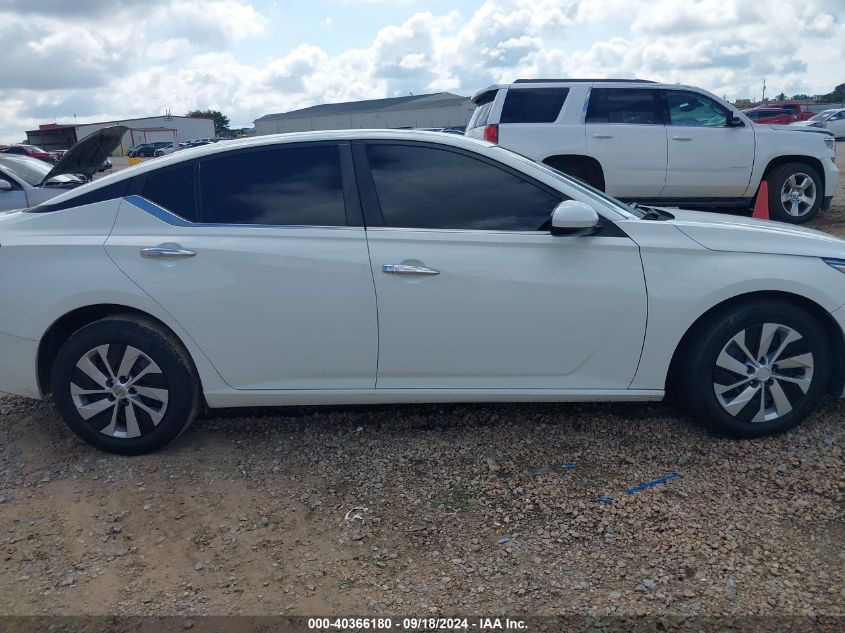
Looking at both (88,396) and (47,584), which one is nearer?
(47,584)

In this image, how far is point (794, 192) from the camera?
380 inches

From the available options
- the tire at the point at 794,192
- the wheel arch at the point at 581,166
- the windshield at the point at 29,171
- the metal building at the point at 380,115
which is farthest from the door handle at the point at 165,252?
the metal building at the point at 380,115

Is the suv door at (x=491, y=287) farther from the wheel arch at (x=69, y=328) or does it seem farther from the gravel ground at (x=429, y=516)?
the wheel arch at (x=69, y=328)

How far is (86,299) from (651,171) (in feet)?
24.4

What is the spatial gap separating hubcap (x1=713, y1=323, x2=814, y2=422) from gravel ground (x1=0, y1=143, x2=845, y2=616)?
8.2 inches

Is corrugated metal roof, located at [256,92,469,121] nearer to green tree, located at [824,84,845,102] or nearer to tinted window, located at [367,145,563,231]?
green tree, located at [824,84,845,102]

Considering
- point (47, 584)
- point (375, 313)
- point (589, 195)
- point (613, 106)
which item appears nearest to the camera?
point (47, 584)

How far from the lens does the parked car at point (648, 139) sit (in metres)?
9.05

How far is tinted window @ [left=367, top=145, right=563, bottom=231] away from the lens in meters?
3.79

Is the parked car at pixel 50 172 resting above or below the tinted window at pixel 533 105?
below

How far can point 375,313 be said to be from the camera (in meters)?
3.67

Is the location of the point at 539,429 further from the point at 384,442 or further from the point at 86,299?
the point at 86,299

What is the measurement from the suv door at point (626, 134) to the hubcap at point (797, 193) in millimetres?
1776

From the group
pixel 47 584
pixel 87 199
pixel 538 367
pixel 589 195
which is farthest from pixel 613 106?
pixel 47 584
